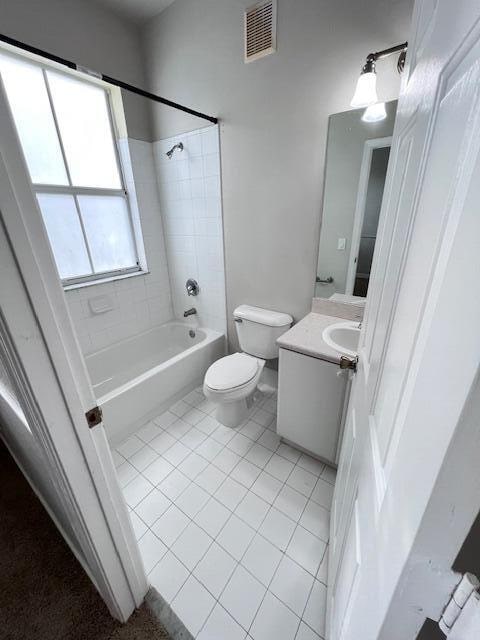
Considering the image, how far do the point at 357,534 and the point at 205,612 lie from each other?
87 centimetres

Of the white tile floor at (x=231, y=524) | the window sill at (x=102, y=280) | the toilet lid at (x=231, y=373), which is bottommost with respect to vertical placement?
the white tile floor at (x=231, y=524)

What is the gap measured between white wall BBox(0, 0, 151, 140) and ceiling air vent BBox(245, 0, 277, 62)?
1.02 metres

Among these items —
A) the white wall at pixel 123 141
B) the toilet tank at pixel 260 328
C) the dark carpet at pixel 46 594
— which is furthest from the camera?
the toilet tank at pixel 260 328

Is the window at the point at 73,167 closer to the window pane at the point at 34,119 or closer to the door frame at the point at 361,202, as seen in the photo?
the window pane at the point at 34,119

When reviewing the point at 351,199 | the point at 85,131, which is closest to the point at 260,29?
the point at 351,199

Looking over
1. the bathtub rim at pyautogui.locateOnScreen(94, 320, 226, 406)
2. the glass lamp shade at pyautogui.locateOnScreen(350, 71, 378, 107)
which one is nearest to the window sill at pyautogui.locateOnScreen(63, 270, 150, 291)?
the bathtub rim at pyautogui.locateOnScreen(94, 320, 226, 406)

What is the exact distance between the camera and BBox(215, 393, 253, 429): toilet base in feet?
5.90

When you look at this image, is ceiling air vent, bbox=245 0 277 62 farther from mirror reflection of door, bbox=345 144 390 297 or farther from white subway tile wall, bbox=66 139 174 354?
white subway tile wall, bbox=66 139 174 354

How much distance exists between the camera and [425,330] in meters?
0.35

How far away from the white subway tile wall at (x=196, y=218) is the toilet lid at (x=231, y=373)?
0.58 metres

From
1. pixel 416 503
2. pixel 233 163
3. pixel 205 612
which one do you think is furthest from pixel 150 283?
pixel 416 503

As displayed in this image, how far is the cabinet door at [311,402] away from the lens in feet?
4.36

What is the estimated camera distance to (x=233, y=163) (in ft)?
6.07

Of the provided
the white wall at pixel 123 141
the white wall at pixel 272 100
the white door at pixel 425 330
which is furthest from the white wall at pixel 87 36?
the white door at pixel 425 330
